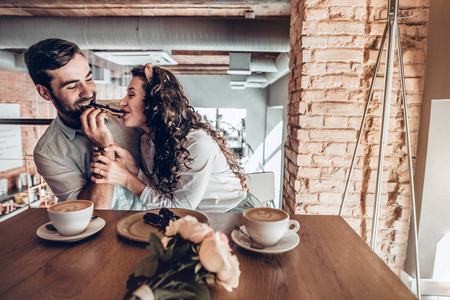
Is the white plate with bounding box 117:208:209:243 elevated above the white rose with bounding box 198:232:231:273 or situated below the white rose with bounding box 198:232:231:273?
below

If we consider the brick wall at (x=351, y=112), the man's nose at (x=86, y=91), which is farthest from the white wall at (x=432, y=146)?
the man's nose at (x=86, y=91)

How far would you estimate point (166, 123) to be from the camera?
151 cm

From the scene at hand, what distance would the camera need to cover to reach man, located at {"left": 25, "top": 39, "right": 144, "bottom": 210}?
1.43m

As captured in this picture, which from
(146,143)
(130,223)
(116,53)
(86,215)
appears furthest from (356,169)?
(116,53)

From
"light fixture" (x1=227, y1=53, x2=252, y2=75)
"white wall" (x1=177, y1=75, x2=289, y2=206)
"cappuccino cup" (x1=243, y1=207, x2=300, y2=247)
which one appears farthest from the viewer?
"white wall" (x1=177, y1=75, x2=289, y2=206)

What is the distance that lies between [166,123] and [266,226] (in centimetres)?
93

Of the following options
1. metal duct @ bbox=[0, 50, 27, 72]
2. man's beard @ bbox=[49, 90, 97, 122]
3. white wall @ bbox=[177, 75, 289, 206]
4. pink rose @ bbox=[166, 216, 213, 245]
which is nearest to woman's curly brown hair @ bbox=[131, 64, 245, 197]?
man's beard @ bbox=[49, 90, 97, 122]

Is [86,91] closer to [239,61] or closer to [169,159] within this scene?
[169,159]

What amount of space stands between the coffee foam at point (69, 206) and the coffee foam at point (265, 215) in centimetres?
45

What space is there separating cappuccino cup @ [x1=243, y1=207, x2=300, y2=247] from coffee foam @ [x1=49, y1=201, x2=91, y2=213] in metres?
0.45

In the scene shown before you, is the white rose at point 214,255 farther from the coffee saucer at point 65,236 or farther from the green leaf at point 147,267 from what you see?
the coffee saucer at point 65,236

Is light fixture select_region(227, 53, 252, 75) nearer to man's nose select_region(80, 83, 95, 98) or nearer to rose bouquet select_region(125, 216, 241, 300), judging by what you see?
man's nose select_region(80, 83, 95, 98)

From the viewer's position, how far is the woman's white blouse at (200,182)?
132 centimetres

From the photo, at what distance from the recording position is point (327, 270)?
69cm
